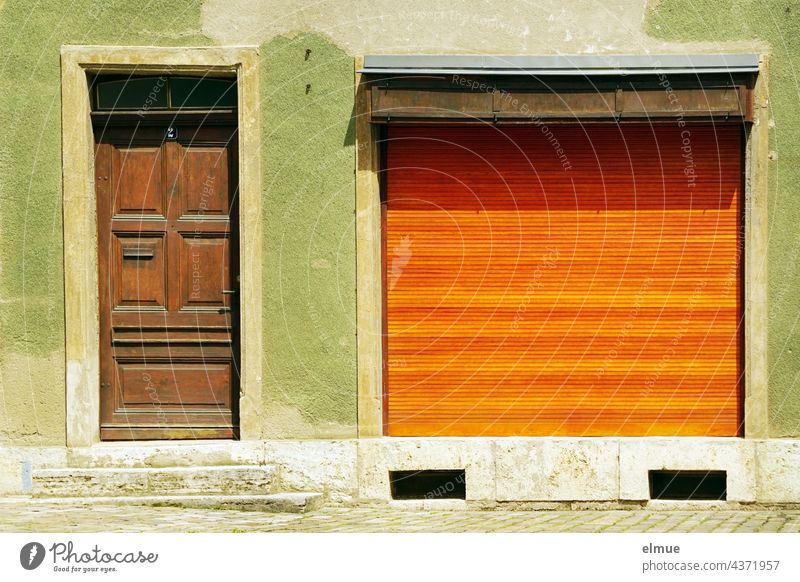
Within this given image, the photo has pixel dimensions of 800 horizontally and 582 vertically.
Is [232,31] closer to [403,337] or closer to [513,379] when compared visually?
[403,337]

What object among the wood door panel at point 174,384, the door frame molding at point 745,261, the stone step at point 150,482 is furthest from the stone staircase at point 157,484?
the door frame molding at point 745,261

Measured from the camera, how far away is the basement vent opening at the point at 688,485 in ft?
31.8

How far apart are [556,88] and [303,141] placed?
1.91m

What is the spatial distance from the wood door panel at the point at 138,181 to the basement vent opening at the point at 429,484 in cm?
274

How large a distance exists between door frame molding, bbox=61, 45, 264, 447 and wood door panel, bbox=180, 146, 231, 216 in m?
0.29

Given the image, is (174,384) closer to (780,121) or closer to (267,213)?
(267,213)

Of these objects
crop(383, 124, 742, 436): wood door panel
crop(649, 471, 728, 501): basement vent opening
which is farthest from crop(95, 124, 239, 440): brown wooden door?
crop(649, 471, 728, 501): basement vent opening

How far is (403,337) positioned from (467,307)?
1.76ft

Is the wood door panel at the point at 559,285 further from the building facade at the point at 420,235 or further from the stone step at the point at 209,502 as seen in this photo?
the stone step at the point at 209,502

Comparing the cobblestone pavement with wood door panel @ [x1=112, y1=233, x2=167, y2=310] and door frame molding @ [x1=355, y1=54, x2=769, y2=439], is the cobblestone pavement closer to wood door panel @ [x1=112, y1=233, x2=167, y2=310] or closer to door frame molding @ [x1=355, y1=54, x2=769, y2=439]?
door frame molding @ [x1=355, y1=54, x2=769, y2=439]

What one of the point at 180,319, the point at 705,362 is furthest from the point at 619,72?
the point at 180,319

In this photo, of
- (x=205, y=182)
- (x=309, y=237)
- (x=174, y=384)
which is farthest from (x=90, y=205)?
(x=309, y=237)

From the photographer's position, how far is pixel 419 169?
32.1 feet

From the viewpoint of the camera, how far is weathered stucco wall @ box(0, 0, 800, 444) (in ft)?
31.3
